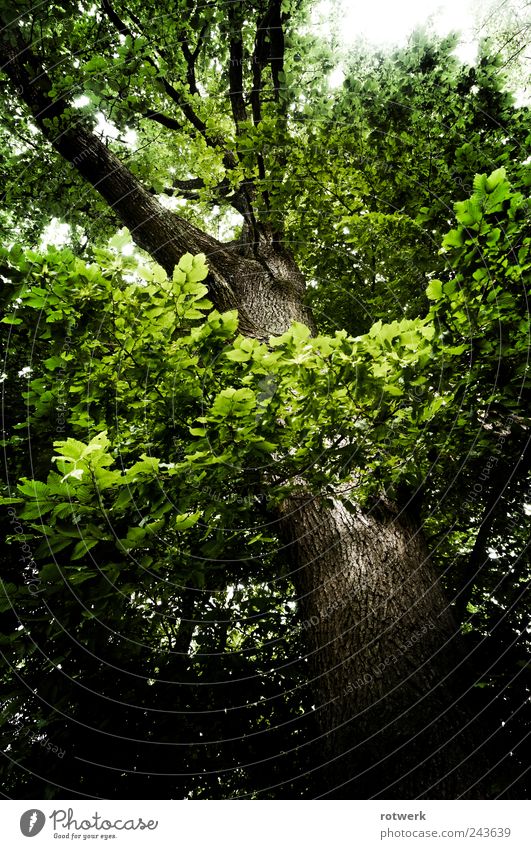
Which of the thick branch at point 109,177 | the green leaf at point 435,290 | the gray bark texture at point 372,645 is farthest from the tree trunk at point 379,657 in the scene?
the thick branch at point 109,177

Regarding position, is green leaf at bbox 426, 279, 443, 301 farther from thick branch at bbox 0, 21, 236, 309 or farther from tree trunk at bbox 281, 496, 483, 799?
thick branch at bbox 0, 21, 236, 309

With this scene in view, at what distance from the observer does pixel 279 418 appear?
2.23 m

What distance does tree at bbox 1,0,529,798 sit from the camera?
6.34 ft

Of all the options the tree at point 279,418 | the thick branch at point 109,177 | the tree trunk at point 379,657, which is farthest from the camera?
the thick branch at point 109,177

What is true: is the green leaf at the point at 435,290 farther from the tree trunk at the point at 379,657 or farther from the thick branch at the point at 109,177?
the thick branch at the point at 109,177

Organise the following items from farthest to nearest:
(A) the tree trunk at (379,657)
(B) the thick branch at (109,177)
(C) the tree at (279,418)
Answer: (B) the thick branch at (109,177) → (A) the tree trunk at (379,657) → (C) the tree at (279,418)

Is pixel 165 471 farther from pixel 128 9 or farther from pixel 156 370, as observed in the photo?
pixel 128 9

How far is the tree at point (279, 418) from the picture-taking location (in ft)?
A: 6.34

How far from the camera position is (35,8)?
304 centimetres

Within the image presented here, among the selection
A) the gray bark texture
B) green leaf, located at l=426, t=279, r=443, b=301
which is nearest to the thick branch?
the gray bark texture

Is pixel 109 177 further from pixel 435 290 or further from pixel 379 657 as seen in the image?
pixel 379 657

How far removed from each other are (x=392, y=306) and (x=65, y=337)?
3.16m

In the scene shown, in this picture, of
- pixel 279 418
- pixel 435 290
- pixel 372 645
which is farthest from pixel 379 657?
pixel 435 290

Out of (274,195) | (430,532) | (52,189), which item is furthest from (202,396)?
(52,189)
